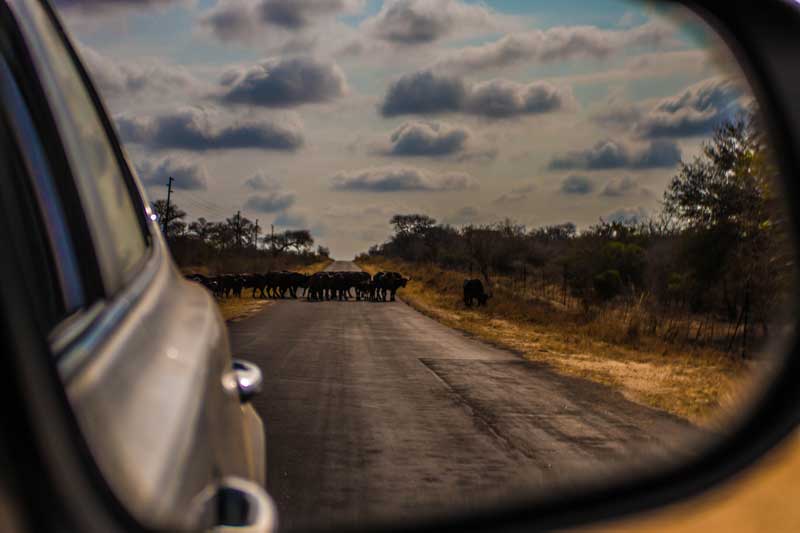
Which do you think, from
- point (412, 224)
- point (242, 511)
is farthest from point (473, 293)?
point (412, 224)

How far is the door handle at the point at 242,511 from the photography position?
122cm

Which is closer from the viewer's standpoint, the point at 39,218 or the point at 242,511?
the point at 242,511

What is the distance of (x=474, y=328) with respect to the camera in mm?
21203

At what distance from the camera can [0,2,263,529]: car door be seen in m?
1.12

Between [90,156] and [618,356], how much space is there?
47.7ft

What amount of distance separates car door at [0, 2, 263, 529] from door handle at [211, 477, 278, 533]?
2 cm

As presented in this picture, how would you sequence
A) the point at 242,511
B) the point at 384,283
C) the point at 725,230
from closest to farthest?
the point at 242,511
the point at 725,230
the point at 384,283

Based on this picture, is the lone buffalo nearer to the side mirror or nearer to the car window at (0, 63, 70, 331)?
the side mirror

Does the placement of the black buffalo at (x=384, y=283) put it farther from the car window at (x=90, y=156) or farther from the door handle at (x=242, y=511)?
the door handle at (x=242, y=511)

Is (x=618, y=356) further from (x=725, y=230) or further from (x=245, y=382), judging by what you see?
(x=245, y=382)

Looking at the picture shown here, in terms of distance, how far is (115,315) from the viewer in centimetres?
151

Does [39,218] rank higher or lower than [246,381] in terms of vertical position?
higher

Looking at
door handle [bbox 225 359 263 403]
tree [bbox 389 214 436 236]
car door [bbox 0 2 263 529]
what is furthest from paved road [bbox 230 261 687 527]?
tree [bbox 389 214 436 236]

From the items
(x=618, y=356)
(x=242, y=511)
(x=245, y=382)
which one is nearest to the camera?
(x=242, y=511)
